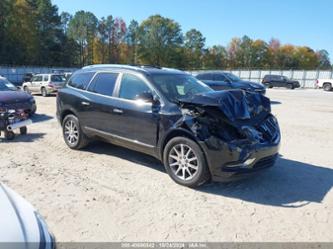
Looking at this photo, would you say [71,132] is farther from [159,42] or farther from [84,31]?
[84,31]

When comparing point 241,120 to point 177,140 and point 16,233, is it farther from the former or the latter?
point 16,233

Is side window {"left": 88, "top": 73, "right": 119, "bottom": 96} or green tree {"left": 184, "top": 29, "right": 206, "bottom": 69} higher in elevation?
green tree {"left": 184, "top": 29, "right": 206, "bottom": 69}

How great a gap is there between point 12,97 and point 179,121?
7.16 meters

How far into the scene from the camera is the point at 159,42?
279 feet

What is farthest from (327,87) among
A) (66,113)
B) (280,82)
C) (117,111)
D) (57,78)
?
(117,111)

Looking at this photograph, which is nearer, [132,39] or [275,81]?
[275,81]

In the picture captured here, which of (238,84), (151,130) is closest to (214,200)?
(151,130)

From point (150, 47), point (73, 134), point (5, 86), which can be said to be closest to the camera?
point (73, 134)

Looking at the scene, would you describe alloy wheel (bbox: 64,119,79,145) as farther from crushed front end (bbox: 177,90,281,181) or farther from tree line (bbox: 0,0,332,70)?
tree line (bbox: 0,0,332,70)

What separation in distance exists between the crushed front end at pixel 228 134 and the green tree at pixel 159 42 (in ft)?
263

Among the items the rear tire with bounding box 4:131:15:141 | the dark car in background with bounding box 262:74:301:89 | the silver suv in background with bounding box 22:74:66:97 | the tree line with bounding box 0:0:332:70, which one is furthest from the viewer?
the tree line with bounding box 0:0:332:70

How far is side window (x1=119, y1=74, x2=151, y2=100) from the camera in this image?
5.57m

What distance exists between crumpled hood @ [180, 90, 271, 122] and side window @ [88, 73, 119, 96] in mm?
1731

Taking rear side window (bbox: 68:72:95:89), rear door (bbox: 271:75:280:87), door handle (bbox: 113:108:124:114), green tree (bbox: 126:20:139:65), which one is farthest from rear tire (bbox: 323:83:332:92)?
green tree (bbox: 126:20:139:65)
